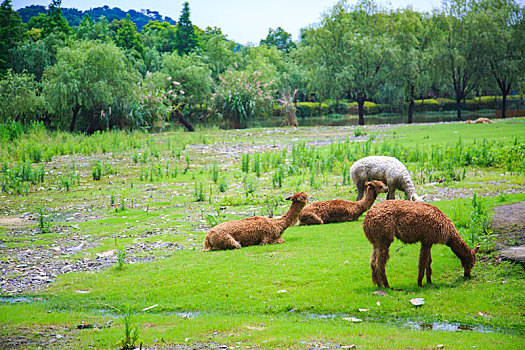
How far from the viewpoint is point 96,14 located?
Result: 479 feet

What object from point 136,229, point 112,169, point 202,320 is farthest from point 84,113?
point 202,320

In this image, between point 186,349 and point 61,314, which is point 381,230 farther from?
point 61,314

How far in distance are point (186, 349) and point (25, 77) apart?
121 feet

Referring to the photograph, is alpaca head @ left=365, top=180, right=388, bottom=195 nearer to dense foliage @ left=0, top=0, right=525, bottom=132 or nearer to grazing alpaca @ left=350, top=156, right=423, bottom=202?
grazing alpaca @ left=350, top=156, right=423, bottom=202

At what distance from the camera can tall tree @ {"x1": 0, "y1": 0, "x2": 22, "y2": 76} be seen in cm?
4656

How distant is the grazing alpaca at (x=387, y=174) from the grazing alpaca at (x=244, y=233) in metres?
3.61

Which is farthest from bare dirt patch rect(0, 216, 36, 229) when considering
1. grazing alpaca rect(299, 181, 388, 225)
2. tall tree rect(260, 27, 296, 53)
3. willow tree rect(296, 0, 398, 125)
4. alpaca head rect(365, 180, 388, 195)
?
tall tree rect(260, 27, 296, 53)

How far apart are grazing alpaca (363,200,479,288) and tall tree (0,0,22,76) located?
4667cm

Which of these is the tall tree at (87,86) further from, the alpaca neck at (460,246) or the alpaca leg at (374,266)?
the alpaca neck at (460,246)

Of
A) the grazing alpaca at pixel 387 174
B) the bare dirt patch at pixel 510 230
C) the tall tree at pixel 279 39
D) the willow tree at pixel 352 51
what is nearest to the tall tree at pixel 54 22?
the willow tree at pixel 352 51

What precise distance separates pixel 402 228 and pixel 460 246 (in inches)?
45.5

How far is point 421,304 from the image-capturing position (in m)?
A: 7.29

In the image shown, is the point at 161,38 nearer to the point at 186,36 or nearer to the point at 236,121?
the point at 186,36

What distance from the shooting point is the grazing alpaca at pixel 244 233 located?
10805 millimetres
